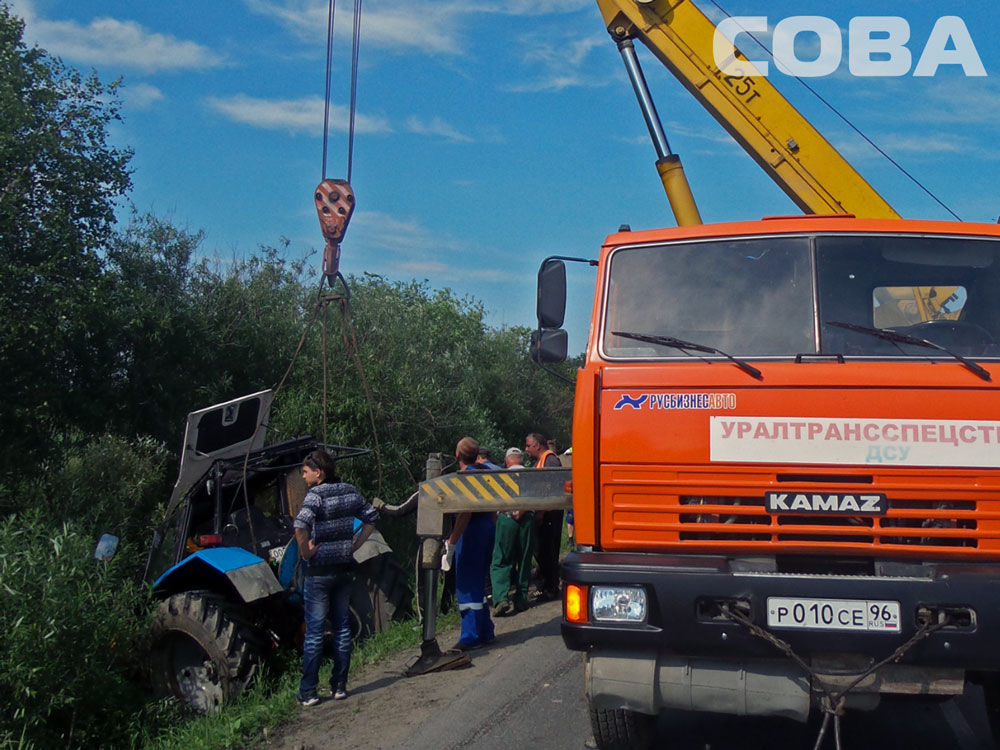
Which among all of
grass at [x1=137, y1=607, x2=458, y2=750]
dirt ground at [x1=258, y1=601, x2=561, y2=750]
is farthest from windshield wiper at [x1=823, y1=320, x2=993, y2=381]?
grass at [x1=137, y1=607, x2=458, y2=750]

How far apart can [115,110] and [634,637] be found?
30.2 feet

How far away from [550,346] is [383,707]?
2664mm

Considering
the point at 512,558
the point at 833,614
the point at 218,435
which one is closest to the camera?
the point at 833,614

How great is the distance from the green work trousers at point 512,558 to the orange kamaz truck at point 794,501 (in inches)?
200

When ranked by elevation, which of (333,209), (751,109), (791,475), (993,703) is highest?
(751,109)

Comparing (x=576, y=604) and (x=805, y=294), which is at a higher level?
(x=805, y=294)

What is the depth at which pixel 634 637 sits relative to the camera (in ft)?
13.7

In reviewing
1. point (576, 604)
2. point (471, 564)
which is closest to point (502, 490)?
point (471, 564)

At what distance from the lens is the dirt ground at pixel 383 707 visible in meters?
5.50

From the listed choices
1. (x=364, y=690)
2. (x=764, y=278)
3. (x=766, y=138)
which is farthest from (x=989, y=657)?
(x=766, y=138)

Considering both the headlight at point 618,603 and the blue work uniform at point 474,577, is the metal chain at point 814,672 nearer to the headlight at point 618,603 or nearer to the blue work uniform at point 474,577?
the headlight at point 618,603

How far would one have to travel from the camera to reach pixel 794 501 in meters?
4.15

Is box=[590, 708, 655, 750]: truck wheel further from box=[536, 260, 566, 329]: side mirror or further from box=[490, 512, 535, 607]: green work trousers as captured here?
box=[490, 512, 535, 607]: green work trousers

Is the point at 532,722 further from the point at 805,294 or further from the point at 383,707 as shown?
the point at 805,294
